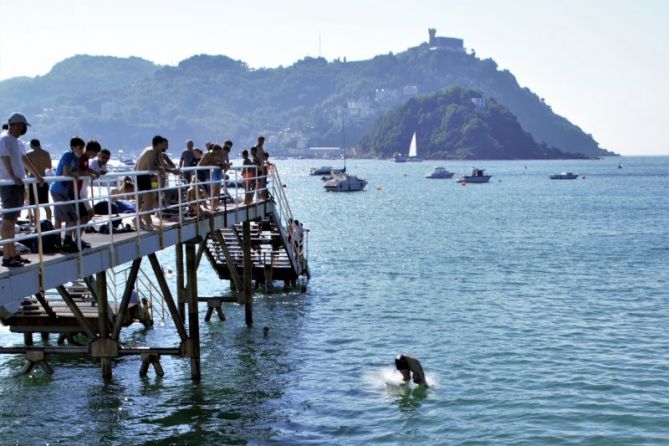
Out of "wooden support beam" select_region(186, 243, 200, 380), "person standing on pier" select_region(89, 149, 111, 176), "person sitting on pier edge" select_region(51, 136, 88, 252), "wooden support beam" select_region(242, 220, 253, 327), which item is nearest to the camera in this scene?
"person sitting on pier edge" select_region(51, 136, 88, 252)

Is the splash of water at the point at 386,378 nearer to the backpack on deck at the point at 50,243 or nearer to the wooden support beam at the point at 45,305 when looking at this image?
the wooden support beam at the point at 45,305

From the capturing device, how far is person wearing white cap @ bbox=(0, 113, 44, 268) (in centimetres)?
1275

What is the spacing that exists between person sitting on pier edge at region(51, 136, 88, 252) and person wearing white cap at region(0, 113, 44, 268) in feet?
4.62

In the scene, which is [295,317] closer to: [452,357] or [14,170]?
[452,357]

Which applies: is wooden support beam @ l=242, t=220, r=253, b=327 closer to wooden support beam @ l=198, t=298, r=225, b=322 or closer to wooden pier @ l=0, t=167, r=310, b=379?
wooden pier @ l=0, t=167, r=310, b=379

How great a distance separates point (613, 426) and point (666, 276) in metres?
24.0

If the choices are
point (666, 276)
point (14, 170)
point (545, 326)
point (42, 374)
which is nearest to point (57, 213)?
point (14, 170)

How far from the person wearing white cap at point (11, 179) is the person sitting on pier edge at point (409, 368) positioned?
401 inches

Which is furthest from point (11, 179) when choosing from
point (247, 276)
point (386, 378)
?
point (247, 276)

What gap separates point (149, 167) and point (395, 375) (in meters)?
8.41

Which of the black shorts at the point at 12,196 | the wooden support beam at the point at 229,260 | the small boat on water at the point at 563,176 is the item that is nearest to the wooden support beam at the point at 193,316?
the wooden support beam at the point at 229,260

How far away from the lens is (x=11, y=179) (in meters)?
12.8

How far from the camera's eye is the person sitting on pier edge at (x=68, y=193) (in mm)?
14656

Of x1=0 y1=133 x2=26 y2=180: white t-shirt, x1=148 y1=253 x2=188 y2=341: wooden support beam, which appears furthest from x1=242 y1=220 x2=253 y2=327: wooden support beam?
x1=0 y1=133 x2=26 y2=180: white t-shirt
